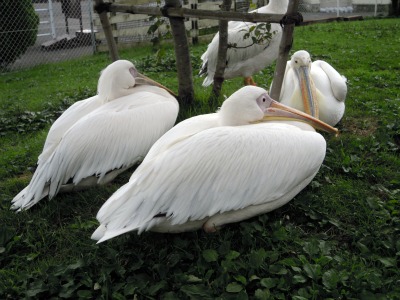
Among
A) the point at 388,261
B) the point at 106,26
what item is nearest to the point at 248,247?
the point at 388,261

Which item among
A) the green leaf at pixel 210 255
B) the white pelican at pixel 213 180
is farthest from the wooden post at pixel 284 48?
the green leaf at pixel 210 255

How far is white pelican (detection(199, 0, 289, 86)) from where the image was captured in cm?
511

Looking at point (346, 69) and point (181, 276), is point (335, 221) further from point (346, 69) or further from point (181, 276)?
point (346, 69)

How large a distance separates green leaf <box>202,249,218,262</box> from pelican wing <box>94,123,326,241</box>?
0.59ft

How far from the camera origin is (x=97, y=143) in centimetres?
310

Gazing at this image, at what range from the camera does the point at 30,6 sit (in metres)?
9.80

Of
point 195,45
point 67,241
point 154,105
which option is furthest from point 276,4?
point 195,45

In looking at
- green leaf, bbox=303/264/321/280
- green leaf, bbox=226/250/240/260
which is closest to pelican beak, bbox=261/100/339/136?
green leaf, bbox=226/250/240/260

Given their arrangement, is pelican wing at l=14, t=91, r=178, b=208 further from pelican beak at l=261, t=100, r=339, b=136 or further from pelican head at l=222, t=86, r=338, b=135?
pelican beak at l=261, t=100, r=339, b=136

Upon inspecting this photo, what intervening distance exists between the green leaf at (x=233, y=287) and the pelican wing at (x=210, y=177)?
1.33 ft

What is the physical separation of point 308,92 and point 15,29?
7.80 metres

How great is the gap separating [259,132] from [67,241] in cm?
128

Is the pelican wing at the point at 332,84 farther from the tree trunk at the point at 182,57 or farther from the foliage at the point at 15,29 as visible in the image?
the foliage at the point at 15,29

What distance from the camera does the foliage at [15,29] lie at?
9297 millimetres
